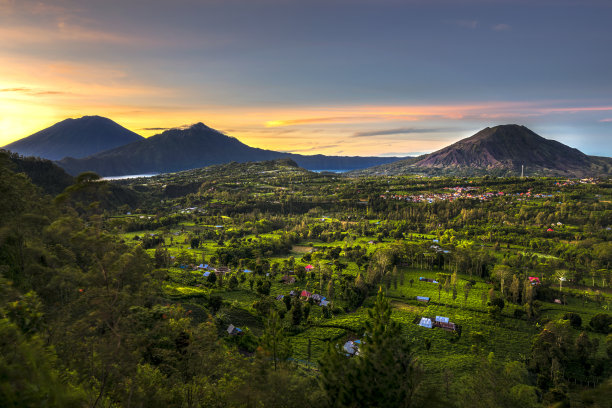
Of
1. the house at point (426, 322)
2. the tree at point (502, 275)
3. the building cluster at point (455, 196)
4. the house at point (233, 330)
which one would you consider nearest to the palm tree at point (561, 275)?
the tree at point (502, 275)

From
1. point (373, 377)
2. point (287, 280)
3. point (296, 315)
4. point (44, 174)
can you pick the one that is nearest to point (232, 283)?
point (287, 280)

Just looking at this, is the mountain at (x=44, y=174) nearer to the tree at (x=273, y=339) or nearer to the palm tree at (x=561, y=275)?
the tree at (x=273, y=339)

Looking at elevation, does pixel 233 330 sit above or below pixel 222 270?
above

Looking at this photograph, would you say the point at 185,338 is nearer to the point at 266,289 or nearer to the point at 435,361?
the point at 435,361

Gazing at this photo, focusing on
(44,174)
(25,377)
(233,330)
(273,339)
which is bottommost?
(233,330)

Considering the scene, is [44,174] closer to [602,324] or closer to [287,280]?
[287,280]

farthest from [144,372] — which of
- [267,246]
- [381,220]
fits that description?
[381,220]
